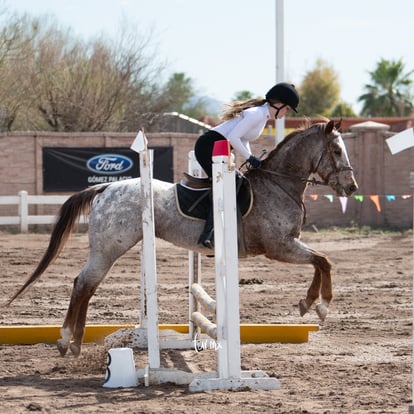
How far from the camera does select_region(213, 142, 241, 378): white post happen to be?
6.80 metres

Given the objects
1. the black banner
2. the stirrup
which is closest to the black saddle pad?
the stirrup

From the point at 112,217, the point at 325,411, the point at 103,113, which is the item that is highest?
the point at 103,113

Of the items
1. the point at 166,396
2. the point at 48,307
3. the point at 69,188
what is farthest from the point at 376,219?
the point at 166,396

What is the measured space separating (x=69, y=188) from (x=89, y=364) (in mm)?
15754

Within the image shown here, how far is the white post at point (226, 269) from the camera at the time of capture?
6797mm

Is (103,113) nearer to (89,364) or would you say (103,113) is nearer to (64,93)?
(64,93)

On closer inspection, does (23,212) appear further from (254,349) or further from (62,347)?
(62,347)

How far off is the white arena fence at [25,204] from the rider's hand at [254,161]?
1363cm

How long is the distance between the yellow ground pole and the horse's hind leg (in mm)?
953

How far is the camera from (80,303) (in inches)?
323

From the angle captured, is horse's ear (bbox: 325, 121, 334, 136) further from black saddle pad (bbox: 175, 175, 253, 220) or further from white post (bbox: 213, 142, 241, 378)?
white post (bbox: 213, 142, 241, 378)

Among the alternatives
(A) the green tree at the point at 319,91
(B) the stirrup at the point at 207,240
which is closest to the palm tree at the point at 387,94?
(A) the green tree at the point at 319,91

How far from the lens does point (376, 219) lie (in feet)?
82.1

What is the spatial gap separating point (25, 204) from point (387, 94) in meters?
51.3
